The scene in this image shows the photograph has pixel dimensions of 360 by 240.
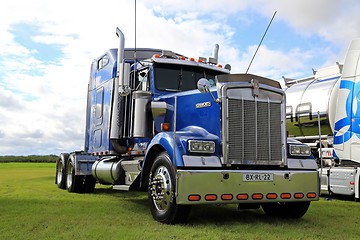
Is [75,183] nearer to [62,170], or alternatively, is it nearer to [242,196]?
[62,170]

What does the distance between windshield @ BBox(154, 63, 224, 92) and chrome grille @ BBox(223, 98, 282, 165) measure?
6.00 ft

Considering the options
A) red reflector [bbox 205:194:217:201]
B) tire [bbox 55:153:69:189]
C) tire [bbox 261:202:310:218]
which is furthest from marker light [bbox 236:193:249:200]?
tire [bbox 55:153:69:189]

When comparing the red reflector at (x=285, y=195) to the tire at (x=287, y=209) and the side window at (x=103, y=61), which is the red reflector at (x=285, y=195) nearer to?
the tire at (x=287, y=209)

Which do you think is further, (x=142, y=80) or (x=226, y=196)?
(x=142, y=80)

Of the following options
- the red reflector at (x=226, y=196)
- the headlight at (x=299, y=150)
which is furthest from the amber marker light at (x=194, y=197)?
the headlight at (x=299, y=150)

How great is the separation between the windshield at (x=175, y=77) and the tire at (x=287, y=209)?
8.78 ft

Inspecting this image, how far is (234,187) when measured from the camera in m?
5.41

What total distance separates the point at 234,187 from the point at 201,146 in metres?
0.76

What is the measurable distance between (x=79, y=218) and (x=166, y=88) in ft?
9.96

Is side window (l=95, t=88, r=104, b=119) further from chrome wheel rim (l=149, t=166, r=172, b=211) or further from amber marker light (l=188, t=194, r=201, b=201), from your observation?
amber marker light (l=188, t=194, r=201, b=201)

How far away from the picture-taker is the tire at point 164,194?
17.8 feet

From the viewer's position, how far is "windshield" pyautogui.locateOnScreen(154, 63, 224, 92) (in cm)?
763

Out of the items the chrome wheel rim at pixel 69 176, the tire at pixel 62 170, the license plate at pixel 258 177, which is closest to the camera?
the license plate at pixel 258 177

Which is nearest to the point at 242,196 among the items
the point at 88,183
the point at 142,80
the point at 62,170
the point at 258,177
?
the point at 258,177
